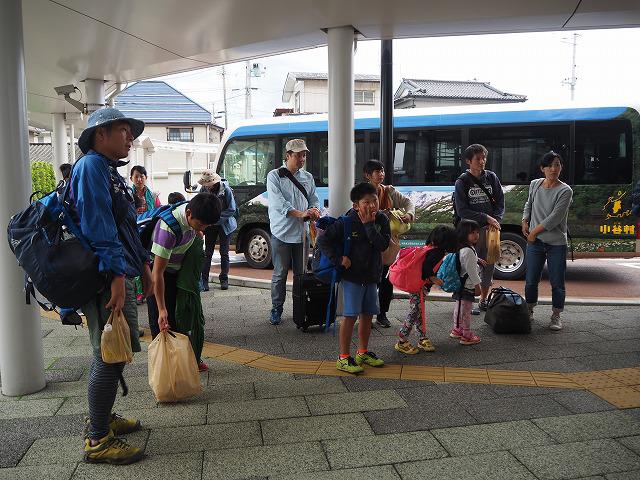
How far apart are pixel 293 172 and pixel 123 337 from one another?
3.33 m

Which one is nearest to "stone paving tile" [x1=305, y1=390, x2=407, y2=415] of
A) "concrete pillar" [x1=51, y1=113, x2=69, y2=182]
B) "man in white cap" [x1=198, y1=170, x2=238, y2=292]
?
"man in white cap" [x1=198, y1=170, x2=238, y2=292]

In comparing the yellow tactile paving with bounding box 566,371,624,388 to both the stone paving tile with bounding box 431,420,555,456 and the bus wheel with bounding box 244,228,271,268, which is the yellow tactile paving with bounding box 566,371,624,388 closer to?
the stone paving tile with bounding box 431,420,555,456

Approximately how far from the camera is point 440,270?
16.3ft

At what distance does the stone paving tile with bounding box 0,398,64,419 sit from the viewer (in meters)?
3.58

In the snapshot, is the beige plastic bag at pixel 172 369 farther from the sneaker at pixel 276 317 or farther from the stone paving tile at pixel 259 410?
the sneaker at pixel 276 317

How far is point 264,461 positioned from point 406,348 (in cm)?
224

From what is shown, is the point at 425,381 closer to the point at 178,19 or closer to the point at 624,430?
the point at 624,430

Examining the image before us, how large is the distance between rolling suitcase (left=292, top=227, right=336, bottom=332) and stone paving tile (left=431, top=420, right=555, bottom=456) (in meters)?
2.37

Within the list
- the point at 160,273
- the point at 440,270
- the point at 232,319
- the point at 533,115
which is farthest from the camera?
the point at 533,115

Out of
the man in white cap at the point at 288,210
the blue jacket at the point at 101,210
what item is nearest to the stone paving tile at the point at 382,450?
the blue jacket at the point at 101,210

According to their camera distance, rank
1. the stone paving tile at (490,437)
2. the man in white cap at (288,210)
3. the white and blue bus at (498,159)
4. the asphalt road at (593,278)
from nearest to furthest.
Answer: the stone paving tile at (490,437) → the man in white cap at (288,210) → the asphalt road at (593,278) → the white and blue bus at (498,159)

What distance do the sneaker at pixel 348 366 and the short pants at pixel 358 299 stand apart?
1.26 ft

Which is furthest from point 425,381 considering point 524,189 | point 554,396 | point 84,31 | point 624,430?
point 524,189

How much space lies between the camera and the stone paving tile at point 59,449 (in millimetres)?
2963
